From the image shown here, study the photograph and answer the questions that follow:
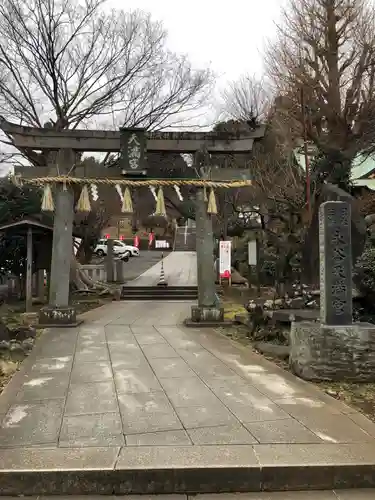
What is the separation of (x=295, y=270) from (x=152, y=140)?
746 centimetres

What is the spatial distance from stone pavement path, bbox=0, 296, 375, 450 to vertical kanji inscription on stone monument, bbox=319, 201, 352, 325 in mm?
1093

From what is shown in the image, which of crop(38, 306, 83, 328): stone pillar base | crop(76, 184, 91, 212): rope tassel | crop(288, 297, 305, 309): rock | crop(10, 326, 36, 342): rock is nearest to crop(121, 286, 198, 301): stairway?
crop(38, 306, 83, 328): stone pillar base

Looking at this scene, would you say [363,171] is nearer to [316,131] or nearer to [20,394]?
[316,131]

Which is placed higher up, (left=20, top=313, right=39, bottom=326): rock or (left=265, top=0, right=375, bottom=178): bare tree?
(left=265, top=0, right=375, bottom=178): bare tree

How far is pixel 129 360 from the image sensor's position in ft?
23.2

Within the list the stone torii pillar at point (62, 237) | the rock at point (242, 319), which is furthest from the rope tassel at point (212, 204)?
the stone torii pillar at point (62, 237)

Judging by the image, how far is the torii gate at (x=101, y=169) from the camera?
10.6m

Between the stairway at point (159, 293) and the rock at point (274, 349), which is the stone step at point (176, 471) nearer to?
the rock at point (274, 349)

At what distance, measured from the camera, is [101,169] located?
10.8 metres

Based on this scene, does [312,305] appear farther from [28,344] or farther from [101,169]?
[101,169]

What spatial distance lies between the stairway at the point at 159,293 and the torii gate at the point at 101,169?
24.3ft

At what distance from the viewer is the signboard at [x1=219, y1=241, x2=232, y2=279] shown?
62.2 ft

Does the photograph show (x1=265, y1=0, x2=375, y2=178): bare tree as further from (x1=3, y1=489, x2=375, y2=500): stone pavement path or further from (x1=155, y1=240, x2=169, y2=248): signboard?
(x1=155, y1=240, x2=169, y2=248): signboard

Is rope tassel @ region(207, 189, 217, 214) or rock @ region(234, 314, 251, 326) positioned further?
rope tassel @ region(207, 189, 217, 214)
